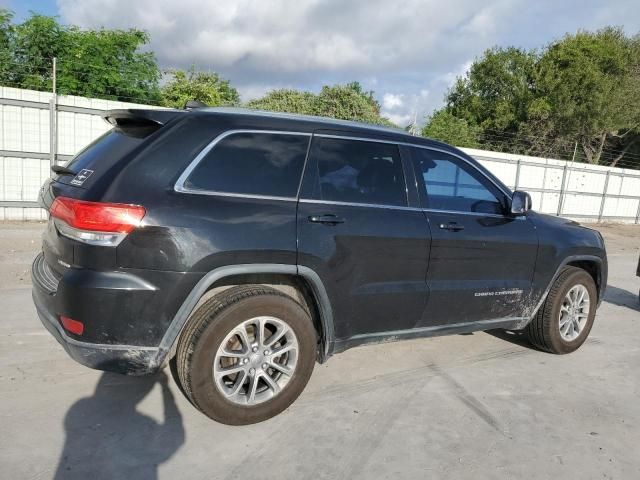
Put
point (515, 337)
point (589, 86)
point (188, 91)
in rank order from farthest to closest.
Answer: point (589, 86)
point (188, 91)
point (515, 337)

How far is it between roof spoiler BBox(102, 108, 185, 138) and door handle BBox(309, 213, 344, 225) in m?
1.01

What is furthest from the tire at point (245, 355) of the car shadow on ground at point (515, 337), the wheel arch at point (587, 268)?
the car shadow on ground at point (515, 337)

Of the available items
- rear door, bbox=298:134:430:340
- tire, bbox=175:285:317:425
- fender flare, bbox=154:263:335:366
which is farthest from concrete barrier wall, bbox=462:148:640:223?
tire, bbox=175:285:317:425

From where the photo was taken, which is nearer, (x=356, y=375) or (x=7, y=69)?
(x=356, y=375)

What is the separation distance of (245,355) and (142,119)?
153cm

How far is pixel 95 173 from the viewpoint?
116 inches

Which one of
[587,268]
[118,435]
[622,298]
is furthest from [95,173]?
[622,298]

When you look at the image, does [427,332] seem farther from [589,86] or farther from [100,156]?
[589,86]

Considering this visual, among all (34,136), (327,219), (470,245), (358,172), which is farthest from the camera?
(34,136)

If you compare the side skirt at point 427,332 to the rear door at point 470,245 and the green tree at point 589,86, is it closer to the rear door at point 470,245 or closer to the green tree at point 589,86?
the rear door at point 470,245

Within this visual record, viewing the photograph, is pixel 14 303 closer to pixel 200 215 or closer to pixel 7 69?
pixel 200 215

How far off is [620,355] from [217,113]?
14.0ft

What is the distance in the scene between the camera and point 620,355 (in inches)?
193

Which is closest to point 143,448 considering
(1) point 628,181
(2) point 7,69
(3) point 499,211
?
(3) point 499,211
